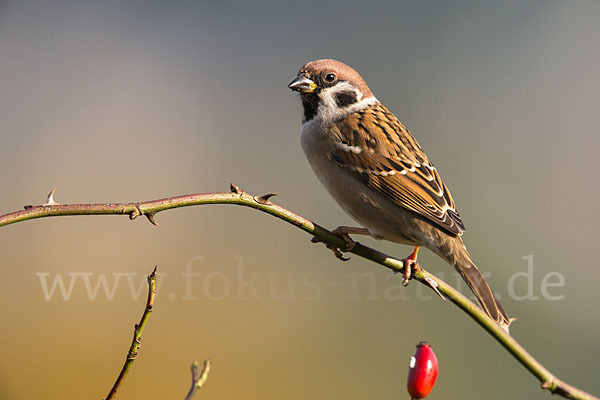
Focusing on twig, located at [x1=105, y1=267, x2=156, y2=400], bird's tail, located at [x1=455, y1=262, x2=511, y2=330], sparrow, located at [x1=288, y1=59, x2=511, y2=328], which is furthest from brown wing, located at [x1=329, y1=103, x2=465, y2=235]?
twig, located at [x1=105, y1=267, x2=156, y2=400]

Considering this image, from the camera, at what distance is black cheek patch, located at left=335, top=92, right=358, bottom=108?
3.19 meters

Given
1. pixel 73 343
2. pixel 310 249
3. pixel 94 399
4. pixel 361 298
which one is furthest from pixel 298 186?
pixel 94 399

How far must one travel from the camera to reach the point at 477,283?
107 inches

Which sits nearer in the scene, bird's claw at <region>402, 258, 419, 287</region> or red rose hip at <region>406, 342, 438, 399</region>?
red rose hip at <region>406, 342, 438, 399</region>

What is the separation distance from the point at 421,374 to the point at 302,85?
1.77 metres

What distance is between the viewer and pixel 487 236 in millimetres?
5457

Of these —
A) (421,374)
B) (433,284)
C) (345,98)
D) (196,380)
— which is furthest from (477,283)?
(196,380)

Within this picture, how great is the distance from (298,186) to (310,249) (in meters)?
0.64

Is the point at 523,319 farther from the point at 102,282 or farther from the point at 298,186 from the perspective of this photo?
the point at 102,282

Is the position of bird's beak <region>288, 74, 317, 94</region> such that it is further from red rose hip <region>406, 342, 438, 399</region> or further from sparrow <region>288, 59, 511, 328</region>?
red rose hip <region>406, 342, 438, 399</region>

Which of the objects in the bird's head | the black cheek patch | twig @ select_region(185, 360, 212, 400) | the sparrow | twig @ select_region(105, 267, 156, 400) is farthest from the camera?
the black cheek patch

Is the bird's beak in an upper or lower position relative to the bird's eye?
lower

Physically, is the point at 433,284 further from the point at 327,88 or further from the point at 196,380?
the point at 327,88

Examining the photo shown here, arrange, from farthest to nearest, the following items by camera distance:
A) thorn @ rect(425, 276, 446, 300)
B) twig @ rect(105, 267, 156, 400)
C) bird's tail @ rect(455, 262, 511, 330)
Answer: bird's tail @ rect(455, 262, 511, 330) < thorn @ rect(425, 276, 446, 300) < twig @ rect(105, 267, 156, 400)
